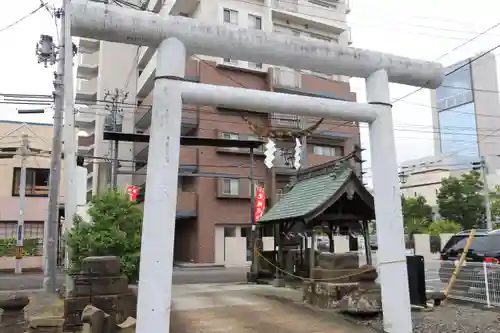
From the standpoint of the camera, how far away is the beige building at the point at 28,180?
28.0 meters

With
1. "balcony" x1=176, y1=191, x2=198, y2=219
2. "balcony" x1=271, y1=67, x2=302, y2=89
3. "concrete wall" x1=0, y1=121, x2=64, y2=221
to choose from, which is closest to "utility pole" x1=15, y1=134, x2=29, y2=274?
"concrete wall" x1=0, y1=121, x2=64, y2=221

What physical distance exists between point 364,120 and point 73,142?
9.91 metres

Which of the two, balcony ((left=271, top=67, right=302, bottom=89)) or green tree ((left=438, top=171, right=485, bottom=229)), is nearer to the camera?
balcony ((left=271, top=67, right=302, bottom=89))

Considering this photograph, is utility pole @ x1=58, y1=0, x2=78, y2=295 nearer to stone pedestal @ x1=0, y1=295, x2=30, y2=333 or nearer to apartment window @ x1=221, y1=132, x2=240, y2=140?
stone pedestal @ x1=0, y1=295, x2=30, y2=333

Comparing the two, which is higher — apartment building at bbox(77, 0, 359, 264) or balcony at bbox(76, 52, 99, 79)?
balcony at bbox(76, 52, 99, 79)

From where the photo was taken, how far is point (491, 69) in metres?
53.9

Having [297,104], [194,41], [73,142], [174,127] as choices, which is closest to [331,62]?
[297,104]

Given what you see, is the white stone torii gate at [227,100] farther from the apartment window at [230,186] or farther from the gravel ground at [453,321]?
the apartment window at [230,186]

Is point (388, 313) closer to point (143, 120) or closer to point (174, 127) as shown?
point (174, 127)

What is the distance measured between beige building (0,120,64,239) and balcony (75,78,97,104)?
624 inches

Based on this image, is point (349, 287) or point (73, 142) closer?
point (349, 287)

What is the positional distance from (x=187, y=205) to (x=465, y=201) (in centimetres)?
2639

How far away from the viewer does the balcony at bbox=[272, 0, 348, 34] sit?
117ft

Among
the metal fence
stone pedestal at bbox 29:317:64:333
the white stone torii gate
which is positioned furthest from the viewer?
the metal fence
